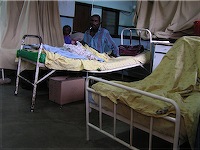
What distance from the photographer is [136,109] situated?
1531 millimetres

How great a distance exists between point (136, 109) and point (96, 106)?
483 millimetres

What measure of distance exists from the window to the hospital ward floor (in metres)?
2.53

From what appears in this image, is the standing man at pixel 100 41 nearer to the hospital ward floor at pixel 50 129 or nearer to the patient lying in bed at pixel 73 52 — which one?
the patient lying in bed at pixel 73 52

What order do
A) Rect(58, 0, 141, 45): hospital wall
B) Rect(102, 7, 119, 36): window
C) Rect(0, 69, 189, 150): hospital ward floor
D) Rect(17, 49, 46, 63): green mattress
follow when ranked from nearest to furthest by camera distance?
Rect(0, 69, 189, 150): hospital ward floor
Rect(17, 49, 46, 63): green mattress
Rect(58, 0, 141, 45): hospital wall
Rect(102, 7, 119, 36): window

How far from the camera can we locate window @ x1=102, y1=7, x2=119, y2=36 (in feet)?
16.4

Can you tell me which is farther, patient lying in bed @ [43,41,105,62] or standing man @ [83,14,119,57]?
standing man @ [83,14,119,57]

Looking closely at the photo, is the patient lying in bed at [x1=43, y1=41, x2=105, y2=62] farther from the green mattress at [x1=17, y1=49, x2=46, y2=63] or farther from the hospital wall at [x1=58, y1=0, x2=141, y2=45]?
the hospital wall at [x1=58, y1=0, x2=141, y2=45]

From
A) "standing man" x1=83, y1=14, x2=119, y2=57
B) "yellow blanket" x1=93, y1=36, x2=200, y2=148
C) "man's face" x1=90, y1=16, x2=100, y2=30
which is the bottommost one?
"yellow blanket" x1=93, y1=36, x2=200, y2=148

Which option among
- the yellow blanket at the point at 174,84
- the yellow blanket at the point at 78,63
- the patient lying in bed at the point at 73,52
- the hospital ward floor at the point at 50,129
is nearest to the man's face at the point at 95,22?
the patient lying in bed at the point at 73,52

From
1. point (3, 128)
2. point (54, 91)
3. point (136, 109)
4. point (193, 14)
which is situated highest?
point (193, 14)

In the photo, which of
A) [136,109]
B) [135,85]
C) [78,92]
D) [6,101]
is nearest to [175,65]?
[135,85]

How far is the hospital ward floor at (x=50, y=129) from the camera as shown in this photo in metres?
1.89

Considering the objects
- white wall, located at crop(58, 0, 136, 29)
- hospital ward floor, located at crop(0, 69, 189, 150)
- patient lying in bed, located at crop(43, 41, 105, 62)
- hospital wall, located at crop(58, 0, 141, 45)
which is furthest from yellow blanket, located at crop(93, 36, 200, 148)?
white wall, located at crop(58, 0, 136, 29)

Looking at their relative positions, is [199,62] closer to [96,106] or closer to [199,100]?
[199,100]
